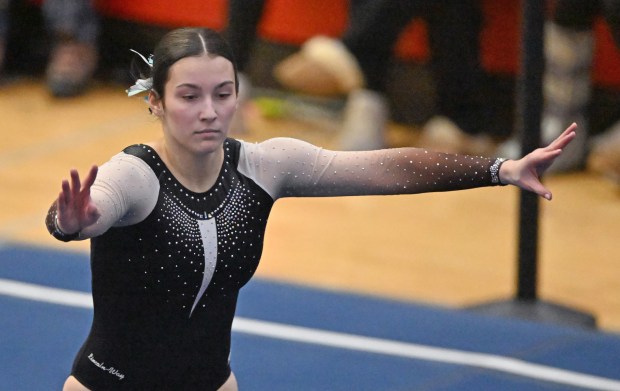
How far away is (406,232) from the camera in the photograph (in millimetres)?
5027

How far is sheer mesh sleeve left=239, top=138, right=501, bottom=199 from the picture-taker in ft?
8.45

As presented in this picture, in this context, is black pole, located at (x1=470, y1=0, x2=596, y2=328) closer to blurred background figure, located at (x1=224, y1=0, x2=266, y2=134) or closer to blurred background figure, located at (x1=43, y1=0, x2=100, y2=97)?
blurred background figure, located at (x1=224, y1=0, x2=266, y2=134)

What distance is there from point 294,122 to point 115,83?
131cm

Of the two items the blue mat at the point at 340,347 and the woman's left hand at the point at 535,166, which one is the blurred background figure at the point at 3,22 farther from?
the woman's left hand at the point at 535,166

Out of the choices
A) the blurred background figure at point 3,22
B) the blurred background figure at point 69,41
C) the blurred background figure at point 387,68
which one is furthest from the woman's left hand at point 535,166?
the blurred background figure at point 3,22

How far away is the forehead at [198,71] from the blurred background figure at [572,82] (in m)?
2.98

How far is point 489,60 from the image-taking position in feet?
20.1

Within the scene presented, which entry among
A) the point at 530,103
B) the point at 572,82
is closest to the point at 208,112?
the point at 530,103

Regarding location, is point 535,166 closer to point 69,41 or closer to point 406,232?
point 406,232

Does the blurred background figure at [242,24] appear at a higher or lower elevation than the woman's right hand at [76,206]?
higher

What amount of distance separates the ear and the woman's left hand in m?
0.70

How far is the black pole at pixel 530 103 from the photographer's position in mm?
3916

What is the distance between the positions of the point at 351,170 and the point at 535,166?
0.39m

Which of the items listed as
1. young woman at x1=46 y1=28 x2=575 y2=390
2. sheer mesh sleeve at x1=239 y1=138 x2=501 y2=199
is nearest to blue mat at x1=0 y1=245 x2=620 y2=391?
young woman at x1=46 y1=28 x2=575 y2=390
